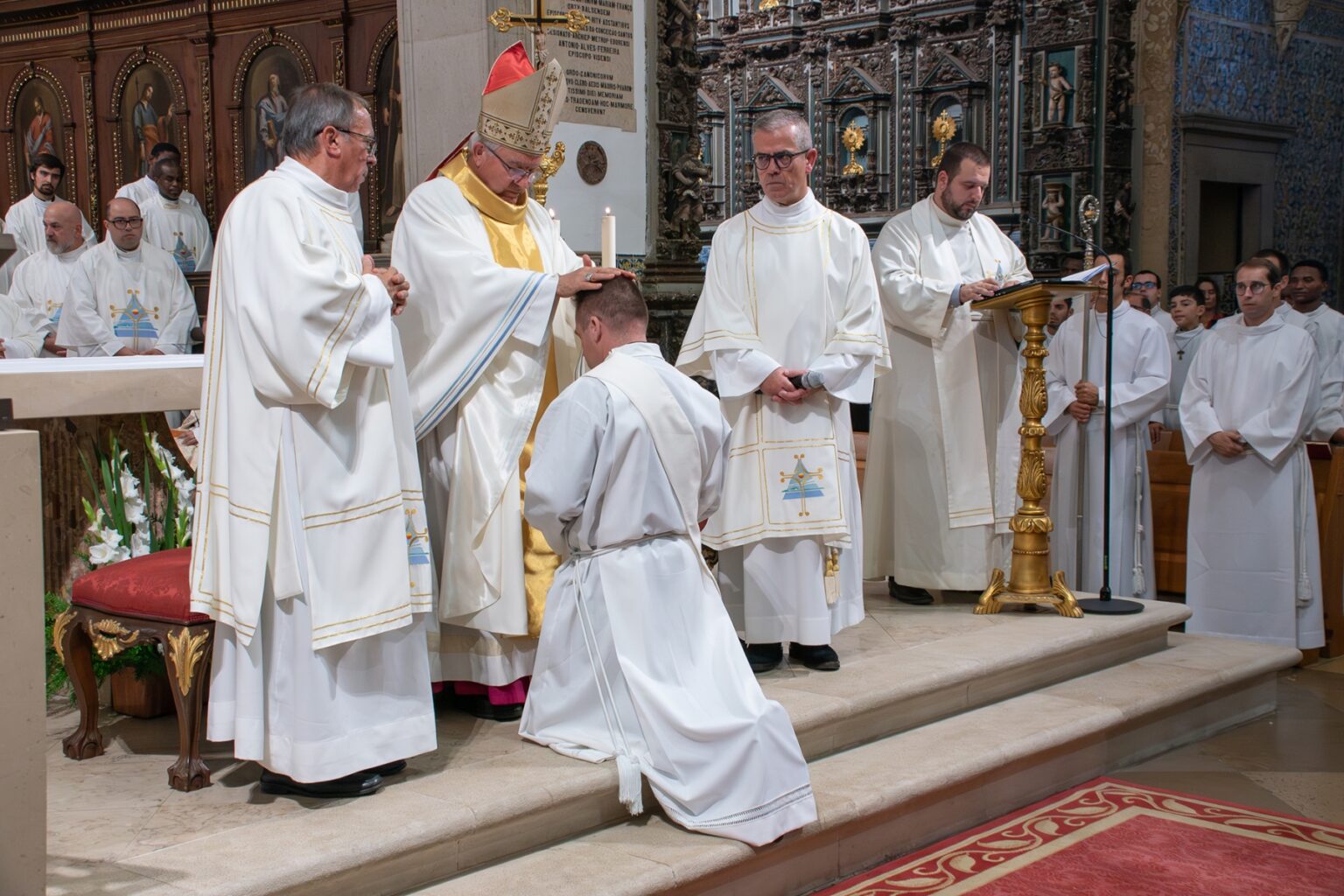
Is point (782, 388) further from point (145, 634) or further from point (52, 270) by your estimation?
point (52, 270)

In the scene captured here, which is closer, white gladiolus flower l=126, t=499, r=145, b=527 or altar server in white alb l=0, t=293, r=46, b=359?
white gladiolus flower l=126, t=499, r=145, b=527

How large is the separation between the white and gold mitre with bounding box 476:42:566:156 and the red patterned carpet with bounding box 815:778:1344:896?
7.53 ft

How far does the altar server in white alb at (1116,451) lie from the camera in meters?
7.18

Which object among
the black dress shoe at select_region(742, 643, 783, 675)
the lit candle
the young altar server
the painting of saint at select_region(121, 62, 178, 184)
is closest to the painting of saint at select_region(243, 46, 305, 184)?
the painting of saint at select_region(121, 62, 178, 184)

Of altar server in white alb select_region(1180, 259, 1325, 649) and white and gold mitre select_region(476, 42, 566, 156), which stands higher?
white and gold mitre select_region(476, 42, 566, 156)

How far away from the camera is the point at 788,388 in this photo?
4848 mm

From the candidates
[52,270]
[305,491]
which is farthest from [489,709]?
[52,270]

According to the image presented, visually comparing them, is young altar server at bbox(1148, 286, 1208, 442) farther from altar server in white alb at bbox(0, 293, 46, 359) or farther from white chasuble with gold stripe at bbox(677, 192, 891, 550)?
altar server in white alb at bbox(0, 293, 46, 359)

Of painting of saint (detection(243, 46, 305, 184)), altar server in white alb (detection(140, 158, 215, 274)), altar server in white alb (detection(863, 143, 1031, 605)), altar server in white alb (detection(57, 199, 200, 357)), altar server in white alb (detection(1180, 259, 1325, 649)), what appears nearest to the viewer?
altar server in white alb (detection(863, 143, 1031, 605))

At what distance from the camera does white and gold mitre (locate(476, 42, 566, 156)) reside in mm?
4184

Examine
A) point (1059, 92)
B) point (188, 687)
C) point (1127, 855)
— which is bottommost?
point (1127, 855)

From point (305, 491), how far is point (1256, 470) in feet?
15.9

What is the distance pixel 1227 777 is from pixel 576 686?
99.0 inches

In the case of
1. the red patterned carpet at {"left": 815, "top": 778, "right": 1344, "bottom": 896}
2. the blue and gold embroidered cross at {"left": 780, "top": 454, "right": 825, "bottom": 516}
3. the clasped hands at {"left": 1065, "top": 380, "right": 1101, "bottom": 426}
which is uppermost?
the clasped hands at {"left": 1065, "top": 380, "right": 1101, "bottom": 426}
